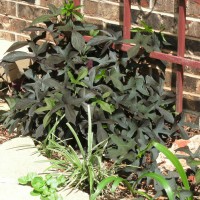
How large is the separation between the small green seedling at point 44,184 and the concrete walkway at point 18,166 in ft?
0.12

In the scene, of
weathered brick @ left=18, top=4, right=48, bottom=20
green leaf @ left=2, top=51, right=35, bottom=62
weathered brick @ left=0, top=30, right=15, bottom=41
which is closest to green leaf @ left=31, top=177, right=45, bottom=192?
green leaf @ left=2, top=51, right=35, bottom=62

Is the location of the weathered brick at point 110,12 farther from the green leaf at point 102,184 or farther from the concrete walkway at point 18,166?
the green leaf at point 102,184

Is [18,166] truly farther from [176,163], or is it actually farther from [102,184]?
[176,163]

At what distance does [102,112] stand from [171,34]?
70 centimetres

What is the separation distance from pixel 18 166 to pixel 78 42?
0.85 meters

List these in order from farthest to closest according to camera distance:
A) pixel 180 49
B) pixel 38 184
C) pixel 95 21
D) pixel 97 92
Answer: pixel 95 21 < pixel 180 49 < pixel 97 92 < pixel 38 184

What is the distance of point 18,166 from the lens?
13.9 ft

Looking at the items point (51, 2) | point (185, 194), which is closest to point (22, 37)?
point (51, 2)

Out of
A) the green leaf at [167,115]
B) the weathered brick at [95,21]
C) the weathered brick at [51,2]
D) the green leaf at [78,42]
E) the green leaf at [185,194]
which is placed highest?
the weathered brick at [51,2]

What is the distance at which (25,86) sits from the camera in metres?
4.60

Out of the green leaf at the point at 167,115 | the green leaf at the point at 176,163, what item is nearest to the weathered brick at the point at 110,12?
the green leaf at the point at 167,115

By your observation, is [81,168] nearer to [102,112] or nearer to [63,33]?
[102,112]

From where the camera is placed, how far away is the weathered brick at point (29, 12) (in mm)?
5344

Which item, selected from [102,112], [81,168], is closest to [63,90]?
[102,112]
